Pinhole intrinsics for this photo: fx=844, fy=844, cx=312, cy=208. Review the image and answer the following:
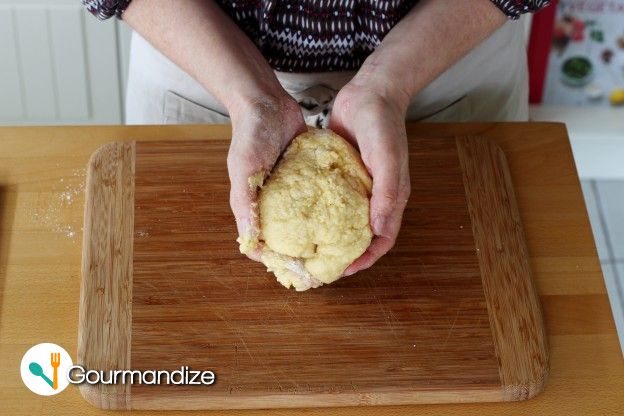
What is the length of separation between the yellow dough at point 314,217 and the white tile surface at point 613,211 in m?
1.49

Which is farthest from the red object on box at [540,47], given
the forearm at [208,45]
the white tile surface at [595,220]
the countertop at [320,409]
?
the forearm at [208,45]

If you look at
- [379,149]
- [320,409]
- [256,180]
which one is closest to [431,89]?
[379,149]

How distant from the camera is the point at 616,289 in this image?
2.35m

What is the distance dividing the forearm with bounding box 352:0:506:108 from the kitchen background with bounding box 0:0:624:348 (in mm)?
872

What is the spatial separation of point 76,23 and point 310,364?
4.18ft

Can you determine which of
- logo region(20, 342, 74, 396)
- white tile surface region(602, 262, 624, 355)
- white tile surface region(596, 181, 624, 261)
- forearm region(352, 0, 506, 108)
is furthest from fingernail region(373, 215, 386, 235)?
white tile surface region(596, 181, 624, 261)

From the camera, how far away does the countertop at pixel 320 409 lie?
114 centimetres

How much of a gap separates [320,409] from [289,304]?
0.15 m

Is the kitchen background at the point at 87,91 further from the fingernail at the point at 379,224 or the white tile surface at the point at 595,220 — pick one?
the fingernail at the point at 379,224

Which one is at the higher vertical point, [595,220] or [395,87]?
[395,87]

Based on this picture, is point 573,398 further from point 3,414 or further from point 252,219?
point 3,414

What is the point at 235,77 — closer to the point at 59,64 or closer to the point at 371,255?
the point at 371,255

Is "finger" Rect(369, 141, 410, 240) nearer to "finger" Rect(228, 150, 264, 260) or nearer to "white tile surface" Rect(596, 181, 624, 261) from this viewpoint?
"finger" Rect(228, 150, 264, 260)

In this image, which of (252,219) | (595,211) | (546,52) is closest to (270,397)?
(252,219)
